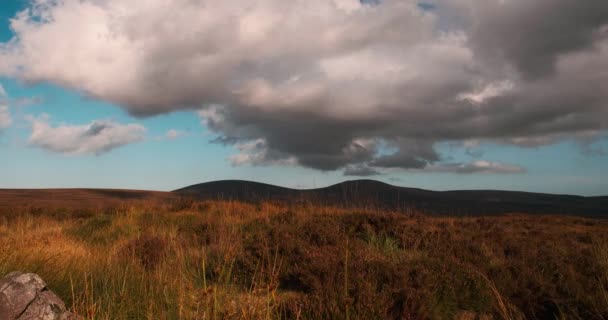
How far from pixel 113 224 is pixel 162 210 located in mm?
3642

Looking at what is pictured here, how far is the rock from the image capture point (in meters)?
3.72

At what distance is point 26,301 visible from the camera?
12.4 ft

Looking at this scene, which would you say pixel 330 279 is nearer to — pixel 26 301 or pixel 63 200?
pixel 26 301

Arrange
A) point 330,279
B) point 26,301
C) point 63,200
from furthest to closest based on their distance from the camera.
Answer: point 63,200
point 330,279
point 26,301

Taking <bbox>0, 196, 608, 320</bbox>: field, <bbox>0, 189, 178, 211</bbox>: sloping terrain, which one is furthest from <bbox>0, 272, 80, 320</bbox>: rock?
<bbox>0, 189, 178, 211</bbox>: sloping terrain

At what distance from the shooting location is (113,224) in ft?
41.5

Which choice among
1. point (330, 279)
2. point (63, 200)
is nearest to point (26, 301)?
point (330, 279)

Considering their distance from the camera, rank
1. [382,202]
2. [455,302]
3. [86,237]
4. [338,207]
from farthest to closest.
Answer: [338,207]
[382,202]
[86,237]
[455,302]

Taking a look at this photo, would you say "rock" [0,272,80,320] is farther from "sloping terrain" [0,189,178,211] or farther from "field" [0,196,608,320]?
"sloping terrain" [0,189,178,211]

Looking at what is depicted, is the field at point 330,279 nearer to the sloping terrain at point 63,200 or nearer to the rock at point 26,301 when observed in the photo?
the rock at point 26,301

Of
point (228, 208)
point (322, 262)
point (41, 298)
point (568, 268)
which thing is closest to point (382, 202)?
point (228, 208)

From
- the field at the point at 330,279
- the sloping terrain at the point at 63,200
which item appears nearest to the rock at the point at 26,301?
the field at the point at 330,279

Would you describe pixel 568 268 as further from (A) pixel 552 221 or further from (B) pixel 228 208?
(A) pixel 552 221

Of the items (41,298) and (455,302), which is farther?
(455,302)
